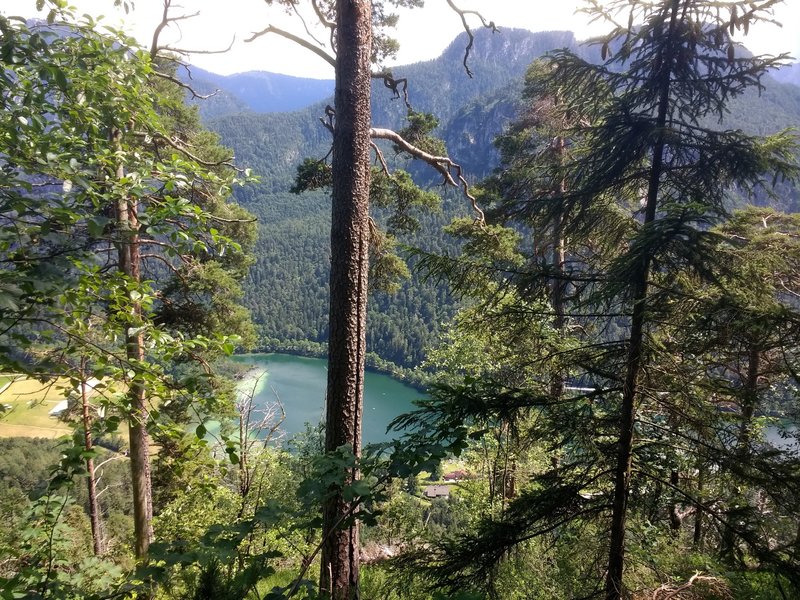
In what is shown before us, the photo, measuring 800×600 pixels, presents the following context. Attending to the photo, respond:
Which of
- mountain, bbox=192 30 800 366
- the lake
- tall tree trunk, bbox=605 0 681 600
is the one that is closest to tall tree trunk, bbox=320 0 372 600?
mountain, bbox=192 30 800 366

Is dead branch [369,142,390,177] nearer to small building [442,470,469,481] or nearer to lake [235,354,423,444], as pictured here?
small building [442,470,469,481]

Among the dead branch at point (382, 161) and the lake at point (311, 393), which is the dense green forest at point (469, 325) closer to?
the dead branch at point (382, 161)

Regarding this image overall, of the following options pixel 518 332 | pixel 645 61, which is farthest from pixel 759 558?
pixel 645 61

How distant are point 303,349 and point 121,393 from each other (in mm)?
73773

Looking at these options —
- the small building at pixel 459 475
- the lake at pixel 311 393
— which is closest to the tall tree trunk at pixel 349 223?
the small building at pixel 459 475

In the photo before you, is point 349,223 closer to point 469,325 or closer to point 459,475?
point 469,325

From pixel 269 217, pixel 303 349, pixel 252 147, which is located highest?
pixel 252 147

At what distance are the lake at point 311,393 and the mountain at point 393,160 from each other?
7245 mm

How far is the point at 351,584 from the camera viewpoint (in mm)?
2719

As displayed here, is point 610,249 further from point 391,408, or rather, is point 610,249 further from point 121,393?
point 391,408

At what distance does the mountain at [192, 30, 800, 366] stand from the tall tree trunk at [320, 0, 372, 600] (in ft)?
2.26

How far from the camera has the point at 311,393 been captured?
160 ft

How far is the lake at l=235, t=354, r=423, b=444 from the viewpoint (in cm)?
3938

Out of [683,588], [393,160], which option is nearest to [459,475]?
[393,160]
